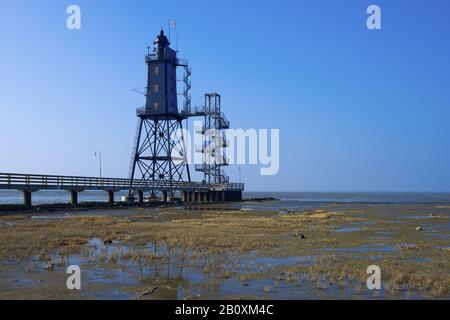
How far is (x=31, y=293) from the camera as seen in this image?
31.6 ft

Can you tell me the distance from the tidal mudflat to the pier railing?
58.0ft

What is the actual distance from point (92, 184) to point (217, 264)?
1515 inches

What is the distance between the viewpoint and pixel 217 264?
13195 millimetres

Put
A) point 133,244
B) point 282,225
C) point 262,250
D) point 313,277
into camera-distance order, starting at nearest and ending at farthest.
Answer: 1. point 313,277
2. point 262,250
3. point 133,244
4. point 282,225

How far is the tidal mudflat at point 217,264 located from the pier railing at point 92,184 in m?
17.7

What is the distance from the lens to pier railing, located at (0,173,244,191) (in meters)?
38.3

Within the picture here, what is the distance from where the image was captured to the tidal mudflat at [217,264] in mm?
9984

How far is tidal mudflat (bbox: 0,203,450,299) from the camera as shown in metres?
9.98

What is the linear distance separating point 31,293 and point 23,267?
3074mm

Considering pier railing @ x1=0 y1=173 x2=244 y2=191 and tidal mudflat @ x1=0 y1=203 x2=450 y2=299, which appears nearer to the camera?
tidal mudflat @ x1=0 y1=203 x2=450 y2=299
